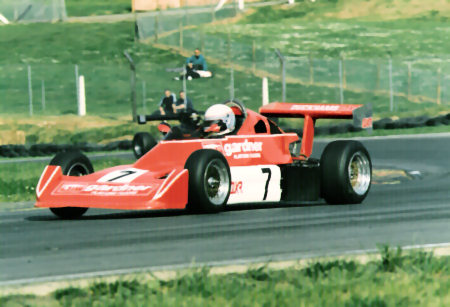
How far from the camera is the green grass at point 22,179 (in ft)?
57.4

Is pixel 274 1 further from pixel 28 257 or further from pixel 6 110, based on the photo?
pixel 28 257

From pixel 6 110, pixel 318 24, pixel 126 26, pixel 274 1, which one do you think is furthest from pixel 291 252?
pixel 274 1

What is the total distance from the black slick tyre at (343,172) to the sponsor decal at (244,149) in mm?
783

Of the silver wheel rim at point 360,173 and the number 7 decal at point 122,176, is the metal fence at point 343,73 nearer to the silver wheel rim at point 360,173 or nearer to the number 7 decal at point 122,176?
the silver wheel rim at point 360,173

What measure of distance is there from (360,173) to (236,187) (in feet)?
6.33

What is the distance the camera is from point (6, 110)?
142 ft

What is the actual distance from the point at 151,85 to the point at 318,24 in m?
23.8

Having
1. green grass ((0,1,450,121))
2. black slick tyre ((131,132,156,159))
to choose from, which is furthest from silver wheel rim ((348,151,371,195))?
green grass ((0,1,450,121))

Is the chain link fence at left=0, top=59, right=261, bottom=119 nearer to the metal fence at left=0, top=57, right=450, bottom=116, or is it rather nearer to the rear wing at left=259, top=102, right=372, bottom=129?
the metal fence at left=0, top=57, right=450, bottom=116

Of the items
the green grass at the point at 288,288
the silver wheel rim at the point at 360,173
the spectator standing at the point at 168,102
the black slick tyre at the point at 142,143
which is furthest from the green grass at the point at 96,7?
the green grass at the point at 288,288

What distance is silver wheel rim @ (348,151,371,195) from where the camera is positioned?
15.5 m

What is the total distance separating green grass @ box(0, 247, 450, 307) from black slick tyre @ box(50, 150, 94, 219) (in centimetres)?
532

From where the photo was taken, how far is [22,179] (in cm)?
1983

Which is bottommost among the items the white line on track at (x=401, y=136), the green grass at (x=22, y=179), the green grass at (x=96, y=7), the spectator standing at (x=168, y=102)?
the white line on track at (x=401, y=136)
